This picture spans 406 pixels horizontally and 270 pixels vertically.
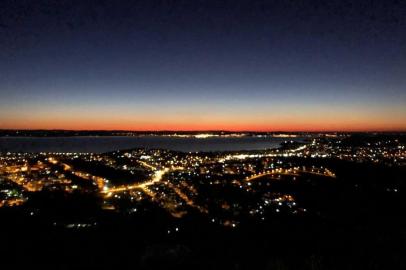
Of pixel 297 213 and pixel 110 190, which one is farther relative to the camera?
pixel 110 190

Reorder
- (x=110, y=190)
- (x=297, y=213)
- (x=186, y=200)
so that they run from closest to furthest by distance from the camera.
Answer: (x=297, y=213) < (x=186, y=200) < (x=110, y=190)

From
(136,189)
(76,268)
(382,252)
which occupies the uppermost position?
(382,252)

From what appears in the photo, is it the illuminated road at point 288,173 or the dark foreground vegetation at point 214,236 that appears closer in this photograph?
the dark foreground vegetation at point 214,236

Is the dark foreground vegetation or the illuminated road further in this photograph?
the illuminated road

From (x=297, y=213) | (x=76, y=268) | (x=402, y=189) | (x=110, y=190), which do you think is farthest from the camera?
(x=110, y=190)

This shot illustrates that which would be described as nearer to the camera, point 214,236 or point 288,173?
point 214,236

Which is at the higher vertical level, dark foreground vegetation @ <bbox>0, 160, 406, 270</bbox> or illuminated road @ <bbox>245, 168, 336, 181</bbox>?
dark foreground vegetation @ <bbox>0, 160, 406, 270</bbox>

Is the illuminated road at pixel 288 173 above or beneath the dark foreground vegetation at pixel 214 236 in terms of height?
beneath

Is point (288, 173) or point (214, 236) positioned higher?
point (214, 236)

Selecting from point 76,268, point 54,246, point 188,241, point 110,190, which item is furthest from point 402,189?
point 76,268

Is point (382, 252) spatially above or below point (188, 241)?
above

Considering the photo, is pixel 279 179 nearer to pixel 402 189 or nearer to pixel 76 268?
pixel 402 189
